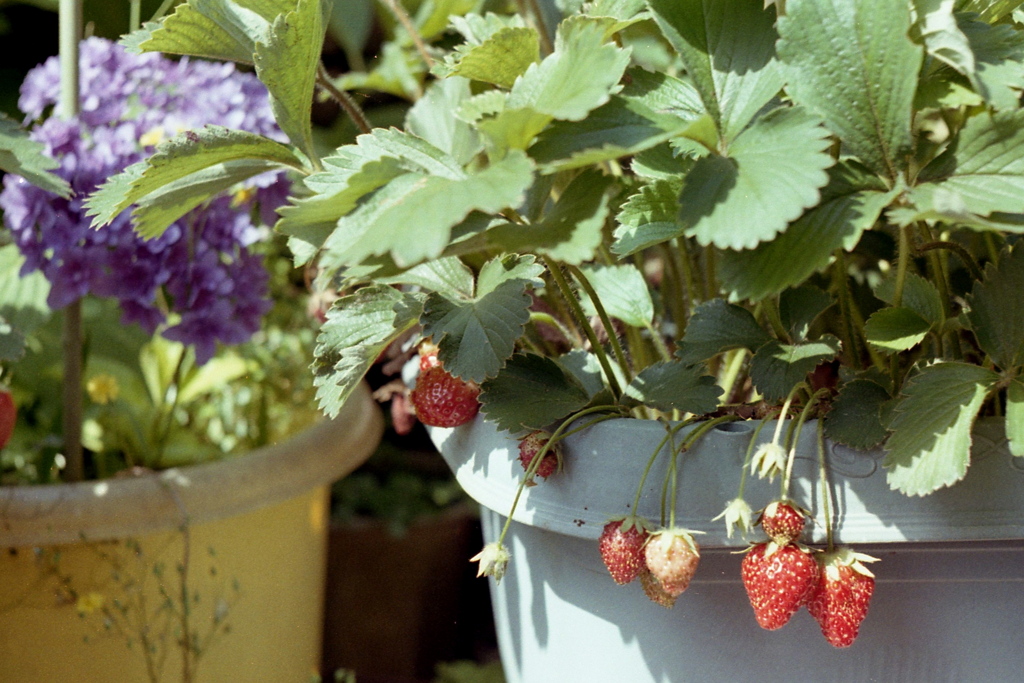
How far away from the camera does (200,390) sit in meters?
1.01

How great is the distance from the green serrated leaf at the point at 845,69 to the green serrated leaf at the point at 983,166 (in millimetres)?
22

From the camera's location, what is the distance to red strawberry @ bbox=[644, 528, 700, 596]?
0.42m

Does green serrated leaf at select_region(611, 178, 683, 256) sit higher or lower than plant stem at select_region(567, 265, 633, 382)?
higher

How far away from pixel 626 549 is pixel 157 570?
1.64ft

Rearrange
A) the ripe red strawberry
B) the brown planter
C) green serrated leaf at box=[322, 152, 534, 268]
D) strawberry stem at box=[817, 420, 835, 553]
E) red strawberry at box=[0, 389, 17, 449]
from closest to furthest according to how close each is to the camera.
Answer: green serrated leaf at box=[322, 152, 534, 268], strawberry stem at box=[817, 420, 835, 553], the ripe red strawberry, red strawberry at box=[0, 389, 17, 449], the brown planter

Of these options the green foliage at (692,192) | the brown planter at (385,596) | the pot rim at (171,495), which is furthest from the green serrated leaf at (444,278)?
the brown planter at (385,596)

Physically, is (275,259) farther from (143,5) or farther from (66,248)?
(66,248)

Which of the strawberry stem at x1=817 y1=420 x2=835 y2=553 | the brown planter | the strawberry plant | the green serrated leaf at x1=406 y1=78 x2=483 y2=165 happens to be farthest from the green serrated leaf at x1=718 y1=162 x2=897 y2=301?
the brown planter

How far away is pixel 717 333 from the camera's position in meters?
0.49

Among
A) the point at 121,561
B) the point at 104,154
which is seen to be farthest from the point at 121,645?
the point at 104,154

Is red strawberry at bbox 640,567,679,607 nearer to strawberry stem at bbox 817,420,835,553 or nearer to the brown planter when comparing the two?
strawberry stem at bbox 817,420,835,553

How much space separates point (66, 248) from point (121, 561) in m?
0.26

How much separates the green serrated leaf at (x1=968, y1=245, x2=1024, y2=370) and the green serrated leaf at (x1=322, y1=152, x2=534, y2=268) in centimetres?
24

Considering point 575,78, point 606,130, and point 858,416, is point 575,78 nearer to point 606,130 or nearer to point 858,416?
Answer: point 606,130
